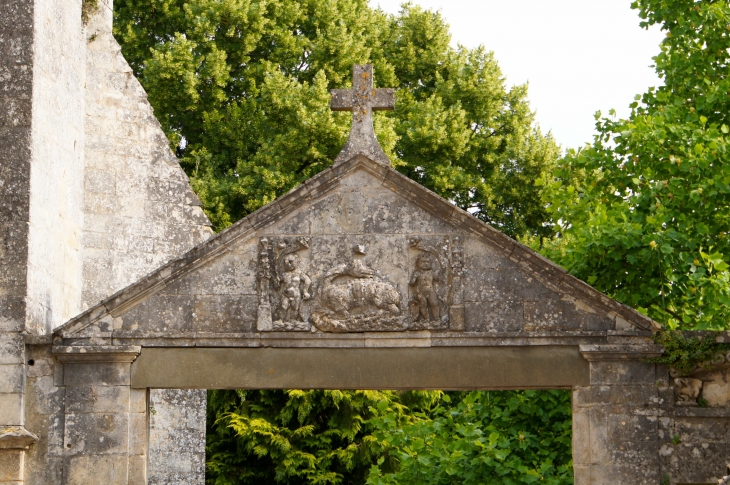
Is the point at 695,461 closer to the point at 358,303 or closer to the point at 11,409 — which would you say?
the point at 358,303

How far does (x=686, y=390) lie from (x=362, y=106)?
12.3 ft

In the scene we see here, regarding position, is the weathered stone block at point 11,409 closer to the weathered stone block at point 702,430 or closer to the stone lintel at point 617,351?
the stone lintel at point 617,351

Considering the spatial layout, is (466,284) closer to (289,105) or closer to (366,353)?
(366,353)

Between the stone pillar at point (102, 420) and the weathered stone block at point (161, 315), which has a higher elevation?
the weathered stone block at point (161, 315)

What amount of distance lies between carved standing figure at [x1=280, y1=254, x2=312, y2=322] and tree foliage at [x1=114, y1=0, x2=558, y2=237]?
8247mm

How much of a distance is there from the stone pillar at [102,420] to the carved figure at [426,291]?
96.2 inches

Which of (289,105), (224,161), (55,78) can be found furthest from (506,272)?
(224,161)

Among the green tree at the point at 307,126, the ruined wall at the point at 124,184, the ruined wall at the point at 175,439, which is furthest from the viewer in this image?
the green tree at the point at 307,126

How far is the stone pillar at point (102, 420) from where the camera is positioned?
10078 millimetres

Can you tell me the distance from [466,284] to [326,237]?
1.28 metres

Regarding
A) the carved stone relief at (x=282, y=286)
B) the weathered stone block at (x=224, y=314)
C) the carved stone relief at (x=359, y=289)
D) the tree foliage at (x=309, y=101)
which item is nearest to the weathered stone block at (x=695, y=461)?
the carved stone relief at (x=359, y=289)

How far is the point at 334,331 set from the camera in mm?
10188

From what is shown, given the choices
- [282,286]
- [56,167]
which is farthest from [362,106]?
[56,167]

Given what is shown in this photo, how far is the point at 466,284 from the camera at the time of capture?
10.2m
